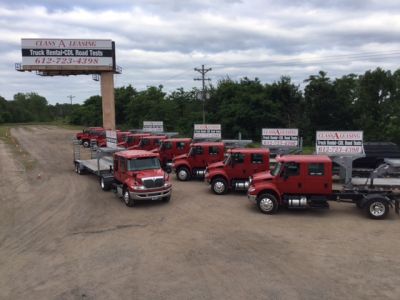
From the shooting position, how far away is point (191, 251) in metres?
12.0

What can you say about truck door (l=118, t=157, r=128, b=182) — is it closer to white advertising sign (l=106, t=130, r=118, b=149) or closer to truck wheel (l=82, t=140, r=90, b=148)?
white advertising sign (l=106, t=130, r=118, b=149)

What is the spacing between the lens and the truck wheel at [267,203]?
16.0m

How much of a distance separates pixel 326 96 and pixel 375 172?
30.0 meters

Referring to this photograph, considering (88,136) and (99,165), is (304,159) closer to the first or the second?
(99,165)

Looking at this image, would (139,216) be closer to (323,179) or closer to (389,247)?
(323,179)

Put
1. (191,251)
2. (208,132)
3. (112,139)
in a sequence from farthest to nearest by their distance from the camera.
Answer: (208,132)
(112,139)
(191,251)

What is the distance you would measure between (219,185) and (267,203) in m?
4.11

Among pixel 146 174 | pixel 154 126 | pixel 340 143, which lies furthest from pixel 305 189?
pixel 154 126

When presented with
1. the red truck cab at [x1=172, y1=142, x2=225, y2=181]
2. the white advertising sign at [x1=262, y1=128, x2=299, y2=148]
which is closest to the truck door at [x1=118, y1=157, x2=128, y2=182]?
the red truck cab at [x1=172, y1=142, x2=225, y2=181]

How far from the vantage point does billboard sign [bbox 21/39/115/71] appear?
52.7m

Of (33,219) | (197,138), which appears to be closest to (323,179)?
(33,219)

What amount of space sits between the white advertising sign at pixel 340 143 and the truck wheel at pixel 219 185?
4631 millimetres

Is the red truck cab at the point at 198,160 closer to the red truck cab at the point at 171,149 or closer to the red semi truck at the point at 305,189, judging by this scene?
the red truck cab at the point at 171,149

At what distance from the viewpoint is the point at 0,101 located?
5266 inches
